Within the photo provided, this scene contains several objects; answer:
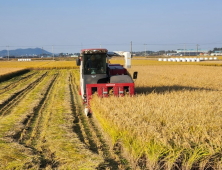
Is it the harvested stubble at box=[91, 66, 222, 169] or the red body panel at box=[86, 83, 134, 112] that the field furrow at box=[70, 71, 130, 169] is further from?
the red body panel at box=[86, 83, 134, 112]

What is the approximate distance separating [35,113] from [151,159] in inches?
273

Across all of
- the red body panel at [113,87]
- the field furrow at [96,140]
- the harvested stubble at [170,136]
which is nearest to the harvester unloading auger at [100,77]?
the red body panel at [113,87]

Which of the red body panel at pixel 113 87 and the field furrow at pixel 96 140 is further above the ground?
the red body panel at pixel 113 87

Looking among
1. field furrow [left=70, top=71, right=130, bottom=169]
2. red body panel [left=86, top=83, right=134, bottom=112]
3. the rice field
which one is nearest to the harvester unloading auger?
red body panel [left=86, top=83, right=134, bottom=112]

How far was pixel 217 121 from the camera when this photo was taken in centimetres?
588

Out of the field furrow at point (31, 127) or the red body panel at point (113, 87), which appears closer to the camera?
the field furrow at point (31, 127)

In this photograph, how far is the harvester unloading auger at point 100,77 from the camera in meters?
10.1

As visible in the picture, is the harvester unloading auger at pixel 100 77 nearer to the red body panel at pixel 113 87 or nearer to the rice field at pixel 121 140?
the red body panel at pixel 113 87

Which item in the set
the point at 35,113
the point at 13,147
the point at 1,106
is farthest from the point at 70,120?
the point at 1,106

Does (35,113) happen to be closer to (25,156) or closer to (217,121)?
(25,156)

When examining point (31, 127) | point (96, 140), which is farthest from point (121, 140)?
point (31, 127)

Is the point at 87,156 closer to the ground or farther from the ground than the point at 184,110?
closer to the ground

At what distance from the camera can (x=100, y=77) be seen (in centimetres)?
1103

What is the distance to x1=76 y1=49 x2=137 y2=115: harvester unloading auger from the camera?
398 inches
